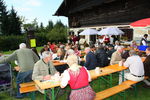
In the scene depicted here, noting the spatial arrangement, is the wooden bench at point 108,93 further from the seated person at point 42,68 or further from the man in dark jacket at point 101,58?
the man in dark jacket at point 101,58

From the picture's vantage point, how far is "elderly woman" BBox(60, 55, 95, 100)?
2578 millimetres

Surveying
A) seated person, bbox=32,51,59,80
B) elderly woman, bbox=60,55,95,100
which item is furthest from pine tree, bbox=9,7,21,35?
elderly woman, bbox=60,55,95,100

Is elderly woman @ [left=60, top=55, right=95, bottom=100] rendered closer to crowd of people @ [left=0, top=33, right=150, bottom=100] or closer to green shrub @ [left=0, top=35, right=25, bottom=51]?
crowd of people @ [left=0, top=33, right=150, bottom=100]

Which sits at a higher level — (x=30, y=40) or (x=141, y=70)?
(x=30, y=40)

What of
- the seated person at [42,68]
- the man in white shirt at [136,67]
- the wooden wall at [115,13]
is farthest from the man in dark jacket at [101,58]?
the wooden wall at [115,13]

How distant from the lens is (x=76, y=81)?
259 centimetres

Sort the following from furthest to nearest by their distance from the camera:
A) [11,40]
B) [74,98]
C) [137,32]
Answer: [11,40] → [137,32] → [74,98]

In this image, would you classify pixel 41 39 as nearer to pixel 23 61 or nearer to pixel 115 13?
pixel 115 13

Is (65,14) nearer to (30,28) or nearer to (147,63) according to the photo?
(30,28)

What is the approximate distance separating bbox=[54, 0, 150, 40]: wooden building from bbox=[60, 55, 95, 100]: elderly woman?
8585mm

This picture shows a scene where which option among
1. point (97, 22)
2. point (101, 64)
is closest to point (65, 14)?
point (97, 22)

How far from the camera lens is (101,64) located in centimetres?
545

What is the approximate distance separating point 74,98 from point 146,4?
29.7 feet

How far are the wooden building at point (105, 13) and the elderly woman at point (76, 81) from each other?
8585mm
